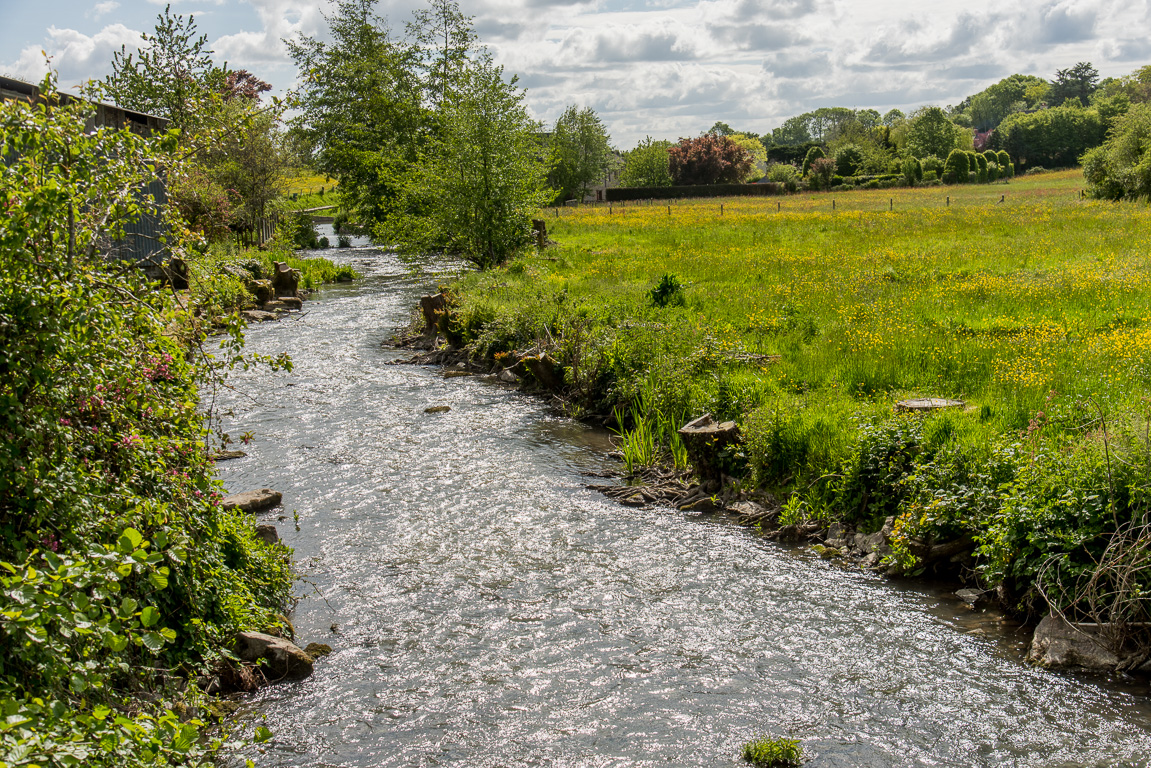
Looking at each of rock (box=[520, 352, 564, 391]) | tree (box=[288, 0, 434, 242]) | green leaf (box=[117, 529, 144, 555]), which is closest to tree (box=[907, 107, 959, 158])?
tree (box=[288, 0, 434, 242])

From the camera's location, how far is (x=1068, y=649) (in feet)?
26.0

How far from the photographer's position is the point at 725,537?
1141 cm

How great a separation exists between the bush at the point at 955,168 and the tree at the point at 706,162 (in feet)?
77.7

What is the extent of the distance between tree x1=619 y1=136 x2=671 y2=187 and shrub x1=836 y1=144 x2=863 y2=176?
20.3 meters

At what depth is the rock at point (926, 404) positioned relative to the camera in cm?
1195

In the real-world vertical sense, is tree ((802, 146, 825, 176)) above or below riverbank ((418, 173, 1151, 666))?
above

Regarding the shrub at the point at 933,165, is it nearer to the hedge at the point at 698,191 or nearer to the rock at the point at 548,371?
the hedge at the point at 698,191

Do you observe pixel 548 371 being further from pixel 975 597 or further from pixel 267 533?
pixel 975 597

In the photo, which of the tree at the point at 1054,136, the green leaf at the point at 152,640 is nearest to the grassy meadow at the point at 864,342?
the green leaf at the point at 152,640

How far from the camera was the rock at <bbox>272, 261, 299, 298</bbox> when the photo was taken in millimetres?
32688

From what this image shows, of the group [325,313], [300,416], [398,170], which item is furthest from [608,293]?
[398,170]

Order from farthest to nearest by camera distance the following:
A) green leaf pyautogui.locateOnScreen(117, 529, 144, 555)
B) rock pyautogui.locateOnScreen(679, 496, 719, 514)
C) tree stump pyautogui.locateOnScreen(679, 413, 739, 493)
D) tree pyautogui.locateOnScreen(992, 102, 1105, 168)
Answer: tree pyautogui.locateOnScreen(992, 102, 1105, 168)
tree stump pyautogui.locateOnScreen(679, 413, 739, 493)
rock pyautogui.locateOnScreen(679, 496, 719, 514)
green leaf pyautogui.locateOnScreen(117, 529, 144, 555)

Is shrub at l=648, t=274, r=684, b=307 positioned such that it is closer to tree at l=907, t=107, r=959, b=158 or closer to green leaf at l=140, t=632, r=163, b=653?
green leaf at l=140, t=632, r=163, b=653

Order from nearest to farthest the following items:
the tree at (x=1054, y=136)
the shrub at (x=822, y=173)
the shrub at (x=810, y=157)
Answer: the shrub at (x=822, y=173)
the shrub at (x=810, y=157)
the tree at (x=1054, y=136)
